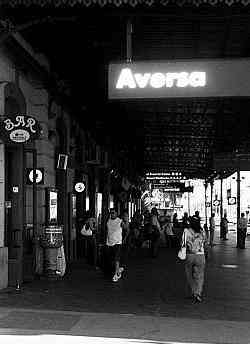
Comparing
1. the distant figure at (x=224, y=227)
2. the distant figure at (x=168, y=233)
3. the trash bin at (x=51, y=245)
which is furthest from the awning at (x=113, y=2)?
the distant figure at (x=224, y=227)

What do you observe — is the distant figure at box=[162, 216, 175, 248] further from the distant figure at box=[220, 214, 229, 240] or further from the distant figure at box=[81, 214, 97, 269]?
the distant figure at box=[81, 214, 97, 269]

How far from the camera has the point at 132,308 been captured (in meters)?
9.98

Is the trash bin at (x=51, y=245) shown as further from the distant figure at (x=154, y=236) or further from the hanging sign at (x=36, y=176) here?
the distant figure at (x=154, y=236)

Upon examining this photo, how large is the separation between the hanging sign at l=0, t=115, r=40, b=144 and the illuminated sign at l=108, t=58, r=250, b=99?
257 cm

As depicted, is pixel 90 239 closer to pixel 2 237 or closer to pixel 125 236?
pixel 125 236

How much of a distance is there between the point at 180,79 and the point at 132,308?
396 cm

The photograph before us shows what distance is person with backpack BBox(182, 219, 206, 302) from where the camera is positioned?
10898 mm

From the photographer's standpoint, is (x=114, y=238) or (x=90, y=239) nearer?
(x=114, y=238)

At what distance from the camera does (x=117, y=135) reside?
24250 mm

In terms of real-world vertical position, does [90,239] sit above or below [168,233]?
above

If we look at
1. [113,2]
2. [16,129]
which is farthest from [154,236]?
[113,2]

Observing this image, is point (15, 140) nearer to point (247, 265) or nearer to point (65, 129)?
point (65, 129)

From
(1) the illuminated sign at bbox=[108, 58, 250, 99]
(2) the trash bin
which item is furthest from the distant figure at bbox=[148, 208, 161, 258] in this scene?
(1) the illuminated sign at bbox=[108, 58, 250, 99]

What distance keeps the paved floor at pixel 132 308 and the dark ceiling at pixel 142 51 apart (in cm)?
472
